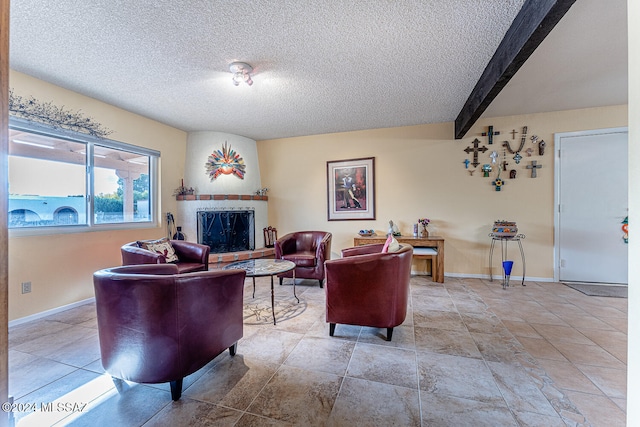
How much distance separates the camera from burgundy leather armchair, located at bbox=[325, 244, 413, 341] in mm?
2092

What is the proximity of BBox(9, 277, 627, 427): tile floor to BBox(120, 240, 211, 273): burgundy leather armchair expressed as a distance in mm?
731

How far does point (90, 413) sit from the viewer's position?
142 cm

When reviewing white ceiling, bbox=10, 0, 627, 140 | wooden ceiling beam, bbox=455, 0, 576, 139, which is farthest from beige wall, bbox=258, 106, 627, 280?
wooden ceiling beam, bbox=455, 0, 576, 139

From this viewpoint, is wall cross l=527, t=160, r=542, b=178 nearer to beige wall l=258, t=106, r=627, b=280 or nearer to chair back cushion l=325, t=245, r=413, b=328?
beige wall l=258, t=106, r=627, b=280

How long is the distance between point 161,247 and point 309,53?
294 cm

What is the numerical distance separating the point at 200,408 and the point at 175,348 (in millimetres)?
372

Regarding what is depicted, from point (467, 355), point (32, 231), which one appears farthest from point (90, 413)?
point (467, 355)

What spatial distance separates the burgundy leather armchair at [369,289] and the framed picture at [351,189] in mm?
2392

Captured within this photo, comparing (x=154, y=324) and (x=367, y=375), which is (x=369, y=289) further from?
(x=154, y=324)

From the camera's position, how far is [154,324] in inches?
56.9

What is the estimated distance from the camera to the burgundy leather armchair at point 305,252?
3.54 m

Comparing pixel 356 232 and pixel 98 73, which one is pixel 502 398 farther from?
pixel 98 73

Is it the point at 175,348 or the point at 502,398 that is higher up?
the point at 175,348

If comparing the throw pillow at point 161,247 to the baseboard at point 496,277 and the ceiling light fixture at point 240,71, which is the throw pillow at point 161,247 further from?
the baseboard at point 496,277
